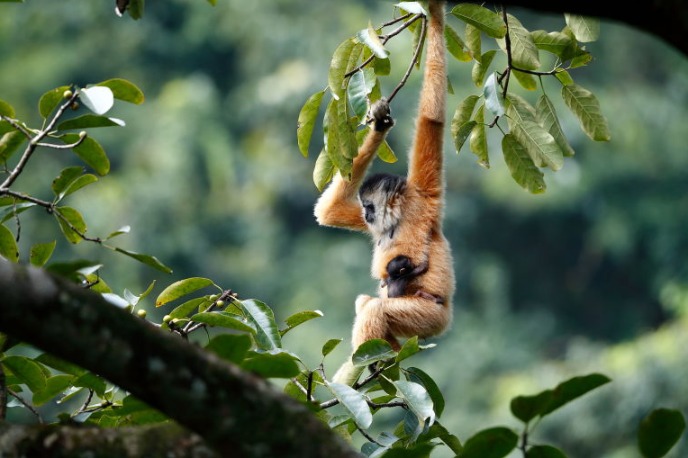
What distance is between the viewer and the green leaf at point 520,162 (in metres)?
3.41

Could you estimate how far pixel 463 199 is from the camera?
20.7 meters

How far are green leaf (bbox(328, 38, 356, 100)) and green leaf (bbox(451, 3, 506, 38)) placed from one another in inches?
16.5

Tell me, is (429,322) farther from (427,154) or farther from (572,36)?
(572,36)

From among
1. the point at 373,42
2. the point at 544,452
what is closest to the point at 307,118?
the point at 373,42

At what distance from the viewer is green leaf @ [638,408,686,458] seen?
67.7 inches

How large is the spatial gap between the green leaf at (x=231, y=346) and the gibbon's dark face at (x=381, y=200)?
9.44ft

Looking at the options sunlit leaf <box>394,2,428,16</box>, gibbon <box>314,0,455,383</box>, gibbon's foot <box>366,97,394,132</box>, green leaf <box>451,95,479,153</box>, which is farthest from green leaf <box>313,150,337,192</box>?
sunlit leaf <box>394,2,428,16</box>

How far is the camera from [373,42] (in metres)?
3.04

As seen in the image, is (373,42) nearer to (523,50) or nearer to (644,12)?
(523,50)

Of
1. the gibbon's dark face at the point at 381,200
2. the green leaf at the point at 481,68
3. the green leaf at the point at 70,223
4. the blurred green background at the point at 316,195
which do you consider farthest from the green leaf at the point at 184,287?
the blurred green background at the point at 316,195

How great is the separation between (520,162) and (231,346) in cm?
176

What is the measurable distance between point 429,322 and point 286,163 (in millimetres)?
16092

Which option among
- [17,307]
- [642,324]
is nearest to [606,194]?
[642,324]

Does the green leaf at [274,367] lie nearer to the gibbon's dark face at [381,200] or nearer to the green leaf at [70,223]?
the green leaf at [70,223]
